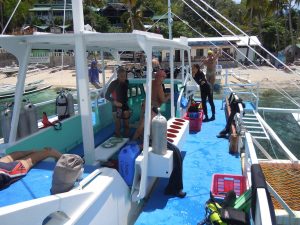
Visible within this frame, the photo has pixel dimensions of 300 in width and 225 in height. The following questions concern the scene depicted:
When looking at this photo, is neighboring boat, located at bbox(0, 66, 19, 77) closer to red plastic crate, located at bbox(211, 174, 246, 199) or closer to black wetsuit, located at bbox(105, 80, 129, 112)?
black wetsuit, located at bbox(105, 80, 129, 112)

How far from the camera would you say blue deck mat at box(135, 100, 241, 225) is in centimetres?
482

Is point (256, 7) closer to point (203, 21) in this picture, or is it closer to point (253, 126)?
point (203, 21)

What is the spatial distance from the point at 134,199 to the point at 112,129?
2949mm

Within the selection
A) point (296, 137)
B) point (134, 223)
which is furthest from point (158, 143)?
point (296, 137)

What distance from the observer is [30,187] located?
3.54 metres

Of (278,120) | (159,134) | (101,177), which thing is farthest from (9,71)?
(101,177)

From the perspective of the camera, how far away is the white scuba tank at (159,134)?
451 cm

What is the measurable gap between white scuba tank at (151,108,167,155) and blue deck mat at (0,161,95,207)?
109cm

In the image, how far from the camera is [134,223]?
182 inches

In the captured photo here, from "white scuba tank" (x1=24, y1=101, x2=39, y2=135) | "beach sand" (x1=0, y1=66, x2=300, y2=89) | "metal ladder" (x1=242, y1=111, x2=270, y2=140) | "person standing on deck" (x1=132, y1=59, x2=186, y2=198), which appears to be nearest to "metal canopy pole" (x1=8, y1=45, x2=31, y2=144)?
"white scuba tank" (x1=24, y1=101, x2=39, y2=135)

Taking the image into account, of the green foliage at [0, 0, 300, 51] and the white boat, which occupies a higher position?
the green foliage at [0, 0, 300, 51]

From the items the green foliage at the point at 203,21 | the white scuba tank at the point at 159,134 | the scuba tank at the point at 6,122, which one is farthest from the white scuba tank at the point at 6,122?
the green foliage at the point at 203,21

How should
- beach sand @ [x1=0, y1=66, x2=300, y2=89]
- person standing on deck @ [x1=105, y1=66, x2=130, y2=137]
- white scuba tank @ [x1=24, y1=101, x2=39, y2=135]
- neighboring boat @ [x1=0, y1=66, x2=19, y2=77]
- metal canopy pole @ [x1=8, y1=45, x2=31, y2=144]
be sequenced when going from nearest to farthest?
metal canopy pole @ [x1=8, y1=45, x2=31, y2=144]
white scuba tank @ [x1=24, y1=101, x2=39, y2=135]
person standing on deck @ [x1=105, y1=66, x2=130, y2=137]
neighboring boat @ [x1=0, y1=66, x2=19, y2=77]
beach sand @ [x1=0, y1=66, x2=300, y2=89]

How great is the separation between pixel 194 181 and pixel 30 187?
10.9 feet
